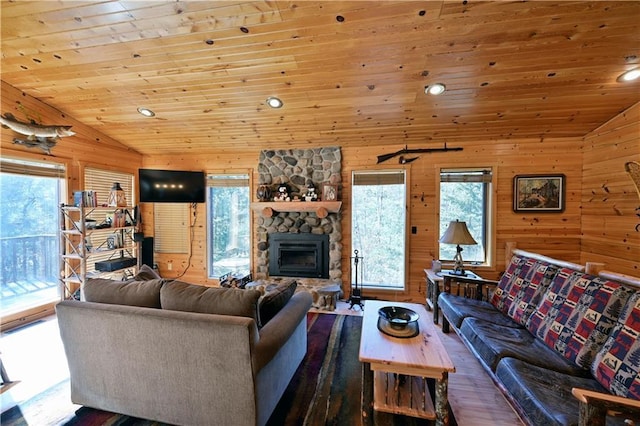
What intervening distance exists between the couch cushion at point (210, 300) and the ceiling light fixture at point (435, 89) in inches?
106

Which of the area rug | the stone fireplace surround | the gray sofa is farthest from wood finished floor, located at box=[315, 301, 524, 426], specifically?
the stone fireplace surround

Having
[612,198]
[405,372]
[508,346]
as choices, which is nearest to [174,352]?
[405,372]

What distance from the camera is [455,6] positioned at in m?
1.91

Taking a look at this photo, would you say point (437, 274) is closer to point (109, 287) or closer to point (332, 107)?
point (332, 107)

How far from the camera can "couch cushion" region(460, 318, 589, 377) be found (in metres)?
1.82

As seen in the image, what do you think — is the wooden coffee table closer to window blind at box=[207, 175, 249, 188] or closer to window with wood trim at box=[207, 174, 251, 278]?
window with wood trim at box=[207, 174, 251, 278]

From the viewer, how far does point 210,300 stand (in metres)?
1.65

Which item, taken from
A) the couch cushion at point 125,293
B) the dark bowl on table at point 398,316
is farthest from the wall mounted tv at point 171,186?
the dark bowl on table at point 398,316

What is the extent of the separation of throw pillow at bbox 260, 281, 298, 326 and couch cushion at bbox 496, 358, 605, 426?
5.38 feet

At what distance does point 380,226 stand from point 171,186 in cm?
371

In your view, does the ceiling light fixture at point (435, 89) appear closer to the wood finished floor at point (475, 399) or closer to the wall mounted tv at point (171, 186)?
the wood finished floor at point (475, 399)

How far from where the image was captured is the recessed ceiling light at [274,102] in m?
3.11

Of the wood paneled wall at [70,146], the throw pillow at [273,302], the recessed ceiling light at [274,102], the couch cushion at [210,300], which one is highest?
the recessed ceiling light at [274,102]

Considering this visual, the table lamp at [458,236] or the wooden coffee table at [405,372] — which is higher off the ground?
the table lamp at [458,236]
